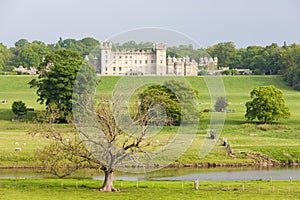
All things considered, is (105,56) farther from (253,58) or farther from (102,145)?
(253,58)

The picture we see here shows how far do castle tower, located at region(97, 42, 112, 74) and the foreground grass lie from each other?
7440 millimetres

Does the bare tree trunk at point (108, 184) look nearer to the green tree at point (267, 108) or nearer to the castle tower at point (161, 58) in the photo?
the castle tower at point (161, 58)

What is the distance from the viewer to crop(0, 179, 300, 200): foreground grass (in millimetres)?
33250

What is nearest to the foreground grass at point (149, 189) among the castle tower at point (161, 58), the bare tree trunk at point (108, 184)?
the bare tree trunk at point (108, 184)

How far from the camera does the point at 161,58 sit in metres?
43.1

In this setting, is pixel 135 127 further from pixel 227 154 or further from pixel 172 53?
pixel 227 154

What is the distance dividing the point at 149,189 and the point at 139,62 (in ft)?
33.4

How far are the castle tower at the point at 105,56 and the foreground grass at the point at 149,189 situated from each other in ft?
24.4

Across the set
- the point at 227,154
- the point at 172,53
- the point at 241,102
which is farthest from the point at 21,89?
the point at 172,53

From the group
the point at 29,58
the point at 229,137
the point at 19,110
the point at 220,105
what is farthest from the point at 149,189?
the point at 29,58

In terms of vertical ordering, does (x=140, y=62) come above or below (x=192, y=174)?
above

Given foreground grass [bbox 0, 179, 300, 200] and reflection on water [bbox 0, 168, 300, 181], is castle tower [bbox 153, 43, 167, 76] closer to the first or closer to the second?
reflection on water [bbox 0, 168, 300, 181]

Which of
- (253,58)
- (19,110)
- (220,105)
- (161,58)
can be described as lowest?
(19,110)

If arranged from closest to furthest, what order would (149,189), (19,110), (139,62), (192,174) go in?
(149,189), (192,174), (139,62), (19,110)
